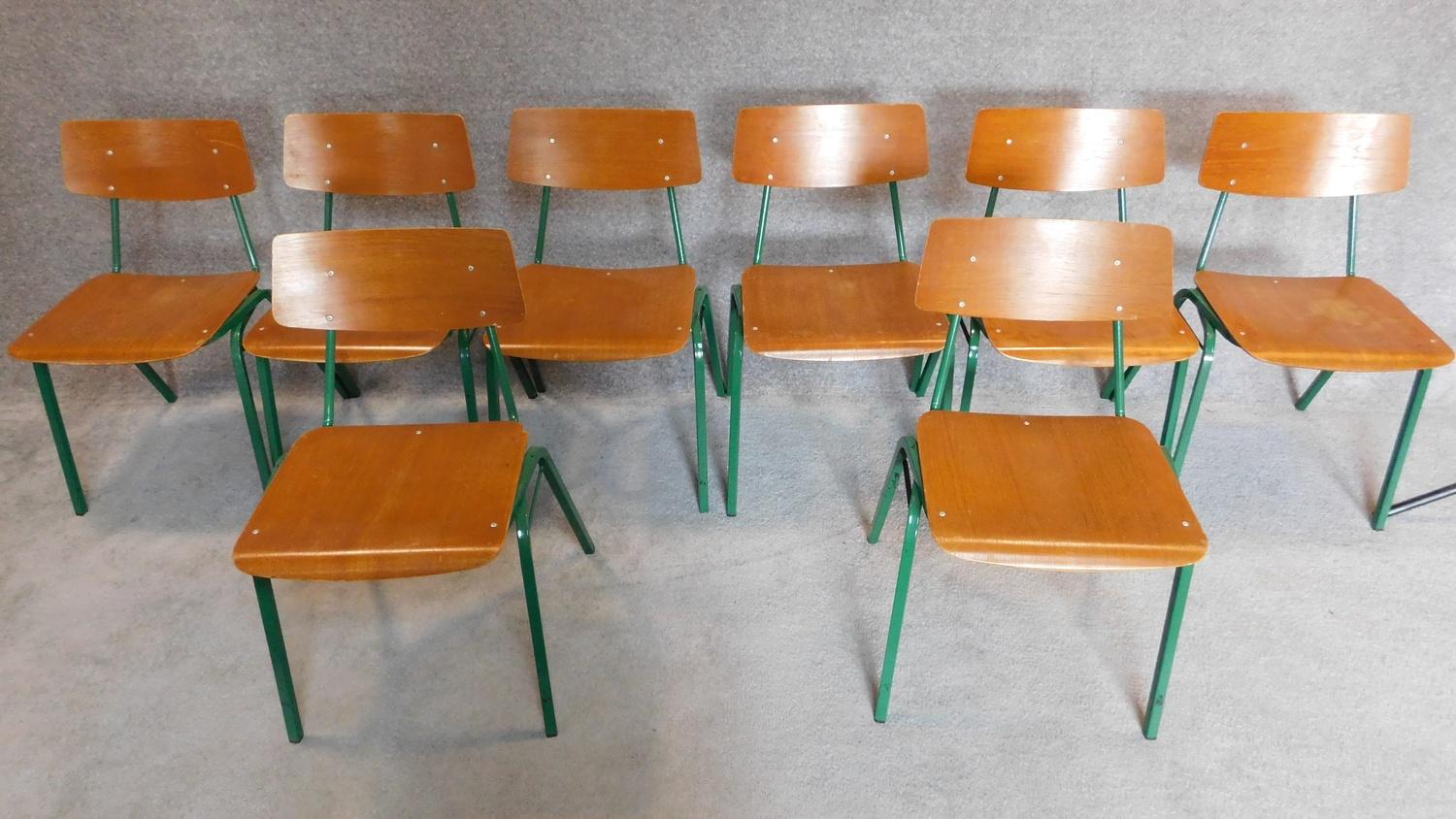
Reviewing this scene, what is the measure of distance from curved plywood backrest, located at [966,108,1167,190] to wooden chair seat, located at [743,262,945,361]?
34cm

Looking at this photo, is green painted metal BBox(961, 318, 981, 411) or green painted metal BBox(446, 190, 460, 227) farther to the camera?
green painted metal BBox(446, 190, 460, 227)

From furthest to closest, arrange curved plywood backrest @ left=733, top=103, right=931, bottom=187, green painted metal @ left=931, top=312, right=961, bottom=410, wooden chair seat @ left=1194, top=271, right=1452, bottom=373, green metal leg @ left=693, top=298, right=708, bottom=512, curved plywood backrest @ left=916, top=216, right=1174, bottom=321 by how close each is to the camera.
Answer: curved plywood backrest @ left=733, top=103, right=931, bottom=187 < green metal leg @ left=693, top=298, right=708, bottom=512 < wooden chair seat @ left=1194, top=271, right=1452, bottom=373 < green painted metal @ left=931, top=312, right=961, bottom=410 < curved plywood backrest @ left=916, top=216, right=1174, bottom=321

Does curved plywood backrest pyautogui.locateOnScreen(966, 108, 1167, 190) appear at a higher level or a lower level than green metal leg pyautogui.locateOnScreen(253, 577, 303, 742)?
higher

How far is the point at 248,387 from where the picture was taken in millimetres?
1878

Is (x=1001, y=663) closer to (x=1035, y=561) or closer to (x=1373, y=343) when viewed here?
(x=1035, y=561)

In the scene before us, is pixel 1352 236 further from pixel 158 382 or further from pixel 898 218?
pixel 158 382

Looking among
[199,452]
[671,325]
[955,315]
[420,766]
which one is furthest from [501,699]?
[199,452]

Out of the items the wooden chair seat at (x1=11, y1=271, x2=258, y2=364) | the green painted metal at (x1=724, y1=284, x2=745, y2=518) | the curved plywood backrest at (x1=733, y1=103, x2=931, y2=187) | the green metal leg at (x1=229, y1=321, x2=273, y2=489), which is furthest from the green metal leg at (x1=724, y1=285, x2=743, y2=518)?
the wooden chair seat at (x1=11, y1=271, x2=258, y2=364)

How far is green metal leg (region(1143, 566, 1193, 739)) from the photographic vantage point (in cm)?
132

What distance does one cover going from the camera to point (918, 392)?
2.37 metres

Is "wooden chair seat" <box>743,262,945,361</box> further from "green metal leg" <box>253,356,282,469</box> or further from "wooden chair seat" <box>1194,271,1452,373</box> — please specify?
"green metal leg" <box>253,356,282,469</box>

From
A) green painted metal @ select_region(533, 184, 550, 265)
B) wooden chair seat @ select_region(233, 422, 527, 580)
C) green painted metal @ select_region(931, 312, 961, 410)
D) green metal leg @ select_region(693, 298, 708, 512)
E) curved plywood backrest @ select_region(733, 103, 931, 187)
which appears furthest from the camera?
green painted metal @ select_region(533, 184, 550, 265)

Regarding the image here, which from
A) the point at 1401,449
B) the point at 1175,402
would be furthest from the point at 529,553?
the point at 1401,449

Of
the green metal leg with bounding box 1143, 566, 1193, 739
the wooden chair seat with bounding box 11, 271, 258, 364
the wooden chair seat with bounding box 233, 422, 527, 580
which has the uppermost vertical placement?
the wooden chair seat with bounding box 11, 271, 258, 364
